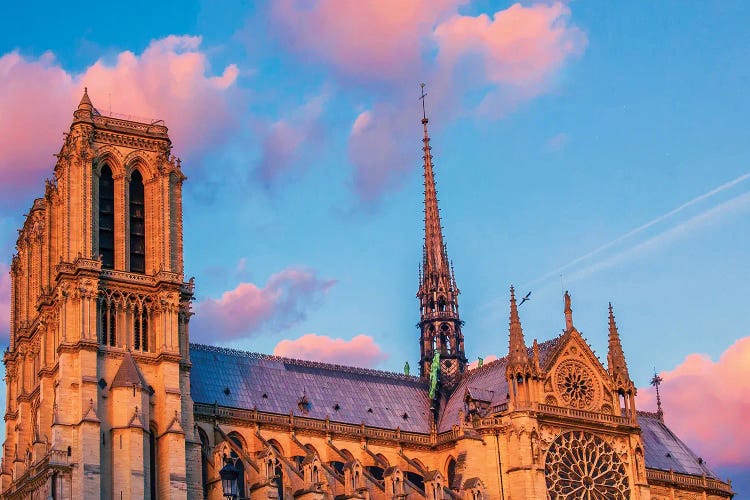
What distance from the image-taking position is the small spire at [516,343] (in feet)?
298

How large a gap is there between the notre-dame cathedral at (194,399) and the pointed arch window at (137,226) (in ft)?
0.41

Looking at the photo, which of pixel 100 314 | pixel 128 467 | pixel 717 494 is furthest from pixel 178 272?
pixel 717 494

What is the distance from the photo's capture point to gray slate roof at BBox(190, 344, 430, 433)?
89.6 metres

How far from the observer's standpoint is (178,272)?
82.5 metres

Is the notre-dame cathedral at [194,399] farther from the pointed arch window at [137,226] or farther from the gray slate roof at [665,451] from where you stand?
the gray slate roof at [665,451]

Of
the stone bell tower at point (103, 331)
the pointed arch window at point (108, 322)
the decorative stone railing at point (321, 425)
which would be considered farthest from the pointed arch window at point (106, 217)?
the decorative stone railing at point (321, 425)

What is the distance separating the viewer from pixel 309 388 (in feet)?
309

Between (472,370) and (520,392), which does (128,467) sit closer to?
(520,392)

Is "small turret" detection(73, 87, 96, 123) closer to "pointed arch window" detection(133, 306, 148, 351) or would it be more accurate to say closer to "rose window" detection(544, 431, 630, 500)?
"pointed arch window" detection(133, 306, 148, 351)

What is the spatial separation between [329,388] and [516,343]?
13560 mm

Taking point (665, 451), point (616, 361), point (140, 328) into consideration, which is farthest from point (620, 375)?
point (140, 328)

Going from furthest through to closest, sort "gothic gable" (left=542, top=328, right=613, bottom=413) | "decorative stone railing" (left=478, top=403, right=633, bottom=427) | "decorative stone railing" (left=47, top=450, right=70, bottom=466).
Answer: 1. "gothic gable" (left=542, top=328, right=613, bottom=413)
2. "decorative stone railing" (left=478, top=403, right=633, bottom=427)
3. "decorative stone railing" (left=47, top=450, right=70, bottom=466)

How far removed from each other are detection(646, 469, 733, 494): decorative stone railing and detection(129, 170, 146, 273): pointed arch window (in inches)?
1638

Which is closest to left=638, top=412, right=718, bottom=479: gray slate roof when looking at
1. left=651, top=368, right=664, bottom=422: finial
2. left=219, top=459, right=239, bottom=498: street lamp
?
left=651, top=368, right=664, bottom=422: finial
